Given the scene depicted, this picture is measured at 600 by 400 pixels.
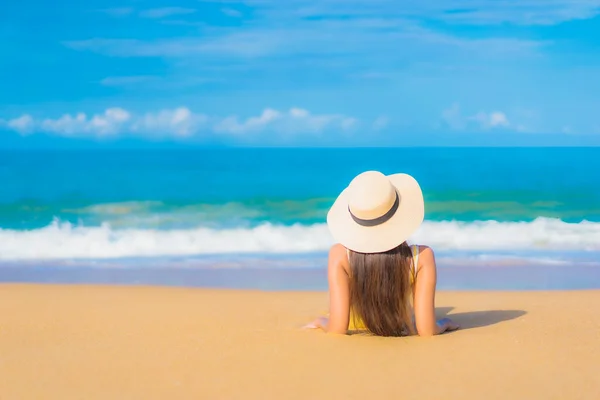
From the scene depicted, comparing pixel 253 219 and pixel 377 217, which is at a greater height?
pixel 253 219

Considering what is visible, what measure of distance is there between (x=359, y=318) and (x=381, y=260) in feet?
1.51

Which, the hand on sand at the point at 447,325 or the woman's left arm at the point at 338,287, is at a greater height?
the woman's left arm at the point at 338,287

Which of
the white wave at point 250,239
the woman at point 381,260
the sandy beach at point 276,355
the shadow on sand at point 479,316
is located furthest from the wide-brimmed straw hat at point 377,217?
the white wave at point 250,239

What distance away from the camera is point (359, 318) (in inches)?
167

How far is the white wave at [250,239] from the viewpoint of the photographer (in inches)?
440

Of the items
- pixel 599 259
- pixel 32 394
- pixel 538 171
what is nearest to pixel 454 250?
pixel 599 259

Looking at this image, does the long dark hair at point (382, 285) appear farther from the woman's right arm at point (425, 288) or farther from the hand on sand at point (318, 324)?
the hand on sand at point (318, 324)

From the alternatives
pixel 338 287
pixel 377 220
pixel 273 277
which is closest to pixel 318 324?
pixel 338 287

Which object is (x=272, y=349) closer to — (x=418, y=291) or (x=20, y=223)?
(x=418, y=291)

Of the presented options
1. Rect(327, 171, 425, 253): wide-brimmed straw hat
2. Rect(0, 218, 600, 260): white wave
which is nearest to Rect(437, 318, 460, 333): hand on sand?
Rect(327, 171, 425, 253): wide-brimmed straw hat

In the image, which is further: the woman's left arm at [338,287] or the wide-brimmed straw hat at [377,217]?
the woman's left arm at [338,287]

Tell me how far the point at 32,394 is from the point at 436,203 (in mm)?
16621

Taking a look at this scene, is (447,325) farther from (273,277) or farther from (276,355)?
(273,277)

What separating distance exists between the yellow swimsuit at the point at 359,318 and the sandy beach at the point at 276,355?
0.64 feet
